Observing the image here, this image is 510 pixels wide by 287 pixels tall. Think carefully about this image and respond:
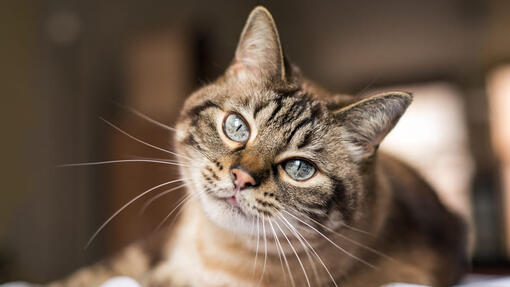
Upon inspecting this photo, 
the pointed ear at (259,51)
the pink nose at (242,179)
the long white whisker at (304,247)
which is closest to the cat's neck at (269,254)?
the long white whisker at (304,247)

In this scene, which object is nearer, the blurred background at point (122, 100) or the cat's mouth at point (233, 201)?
the cat's mouth at point (233, 201)

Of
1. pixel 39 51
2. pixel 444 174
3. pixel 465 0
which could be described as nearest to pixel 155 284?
pixel 39 51

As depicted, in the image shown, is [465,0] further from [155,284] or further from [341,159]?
[155,284]

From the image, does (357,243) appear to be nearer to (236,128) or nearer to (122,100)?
(236,128)

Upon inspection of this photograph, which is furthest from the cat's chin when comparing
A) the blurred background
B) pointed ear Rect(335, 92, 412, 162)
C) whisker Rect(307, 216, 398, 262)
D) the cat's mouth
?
the blurred background

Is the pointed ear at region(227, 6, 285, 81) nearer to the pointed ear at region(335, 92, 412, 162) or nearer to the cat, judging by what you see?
the cat

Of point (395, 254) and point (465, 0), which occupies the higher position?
point (465, 0)

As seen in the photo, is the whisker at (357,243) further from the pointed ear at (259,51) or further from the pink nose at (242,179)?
the pointed ear at (259,51)
